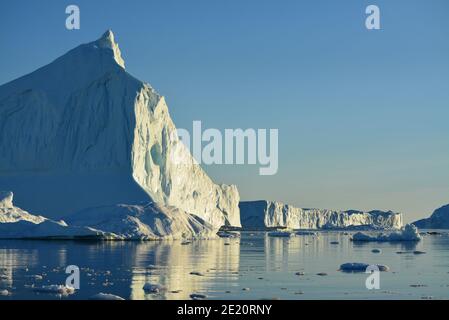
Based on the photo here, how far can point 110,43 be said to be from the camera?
66.5 metres

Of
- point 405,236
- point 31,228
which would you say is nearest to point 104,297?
point 31,228

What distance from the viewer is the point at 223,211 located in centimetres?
8869

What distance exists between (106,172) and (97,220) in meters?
12.5

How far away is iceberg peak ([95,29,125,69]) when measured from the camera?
215 feet

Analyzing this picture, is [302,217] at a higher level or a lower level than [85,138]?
lower

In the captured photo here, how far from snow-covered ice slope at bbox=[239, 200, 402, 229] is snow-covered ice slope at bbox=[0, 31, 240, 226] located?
182ft

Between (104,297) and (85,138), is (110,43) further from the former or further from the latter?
(104,297)

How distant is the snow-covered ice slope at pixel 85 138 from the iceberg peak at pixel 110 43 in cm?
41

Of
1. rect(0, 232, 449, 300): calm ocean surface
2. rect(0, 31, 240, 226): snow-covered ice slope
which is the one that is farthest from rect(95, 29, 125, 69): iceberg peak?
rect(0, 232, 449, 300): calm ocean surface

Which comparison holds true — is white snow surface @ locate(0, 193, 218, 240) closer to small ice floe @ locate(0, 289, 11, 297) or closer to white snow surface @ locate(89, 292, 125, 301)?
small ice floe @ locate(0, 289, 11, 297)

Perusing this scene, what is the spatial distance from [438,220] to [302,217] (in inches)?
2639
